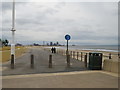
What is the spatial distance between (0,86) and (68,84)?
8.41ft

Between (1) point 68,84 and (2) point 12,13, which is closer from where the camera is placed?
(1) point 68,84

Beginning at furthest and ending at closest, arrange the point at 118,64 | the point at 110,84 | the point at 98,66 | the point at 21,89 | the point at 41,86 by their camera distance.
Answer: the point at 98,66 → the point at 118,64 → the point at 110,84 → the point at 41,86 → the point at 21,89

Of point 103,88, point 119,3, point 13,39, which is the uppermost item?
point 119,3

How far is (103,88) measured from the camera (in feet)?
19.3

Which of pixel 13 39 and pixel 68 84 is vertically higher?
pixel 13 39

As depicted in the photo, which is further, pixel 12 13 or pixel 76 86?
pixel 12 13

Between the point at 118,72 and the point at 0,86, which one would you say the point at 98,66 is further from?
the point at 0,86

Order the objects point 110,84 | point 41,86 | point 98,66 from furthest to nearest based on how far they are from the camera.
Answer: point 98,66, point 110,84, point 41,86

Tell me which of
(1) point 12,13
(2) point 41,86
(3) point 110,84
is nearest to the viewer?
(2) point 41,86

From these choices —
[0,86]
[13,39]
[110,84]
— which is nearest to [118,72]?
[110,84]

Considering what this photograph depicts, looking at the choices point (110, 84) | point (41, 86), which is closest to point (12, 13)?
point (41, 86)

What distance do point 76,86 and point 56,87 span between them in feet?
2.50

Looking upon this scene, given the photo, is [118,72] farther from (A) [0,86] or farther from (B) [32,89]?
(A) [0,86]

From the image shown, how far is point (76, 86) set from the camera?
19.9 ft
